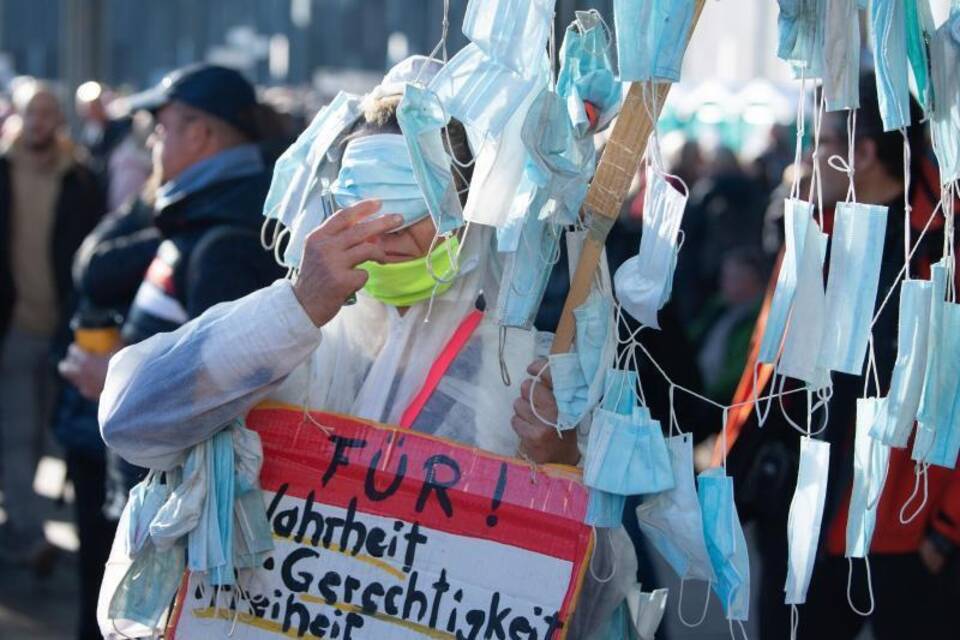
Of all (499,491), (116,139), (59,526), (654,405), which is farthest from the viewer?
(116,139)

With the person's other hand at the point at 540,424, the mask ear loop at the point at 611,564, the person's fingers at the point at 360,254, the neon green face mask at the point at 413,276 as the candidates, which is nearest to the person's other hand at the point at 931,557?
the mask ear loop at the point at 611,564

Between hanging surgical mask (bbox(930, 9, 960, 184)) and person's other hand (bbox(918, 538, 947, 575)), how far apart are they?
1.82 metres

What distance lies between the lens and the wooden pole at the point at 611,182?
2.41 m

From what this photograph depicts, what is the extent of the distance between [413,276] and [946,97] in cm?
86

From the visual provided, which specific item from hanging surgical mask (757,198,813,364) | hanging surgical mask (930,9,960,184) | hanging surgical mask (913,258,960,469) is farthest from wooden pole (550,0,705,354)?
hanging surgical mask (913,258,960,469)

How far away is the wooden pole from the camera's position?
7.90ft

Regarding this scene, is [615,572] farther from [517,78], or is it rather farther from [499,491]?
[517,78]

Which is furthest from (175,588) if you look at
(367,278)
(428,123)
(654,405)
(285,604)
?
(654,405)

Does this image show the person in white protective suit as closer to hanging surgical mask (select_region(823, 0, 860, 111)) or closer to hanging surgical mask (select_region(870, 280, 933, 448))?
hanging surgical mask (select_region(870, 280, 933, 448))

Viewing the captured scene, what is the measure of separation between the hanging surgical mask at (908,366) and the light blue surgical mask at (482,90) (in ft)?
2.08

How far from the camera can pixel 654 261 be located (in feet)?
7.85

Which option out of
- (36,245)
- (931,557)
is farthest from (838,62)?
(36,245)

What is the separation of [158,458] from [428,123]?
68 cm

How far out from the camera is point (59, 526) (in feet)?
25.1
